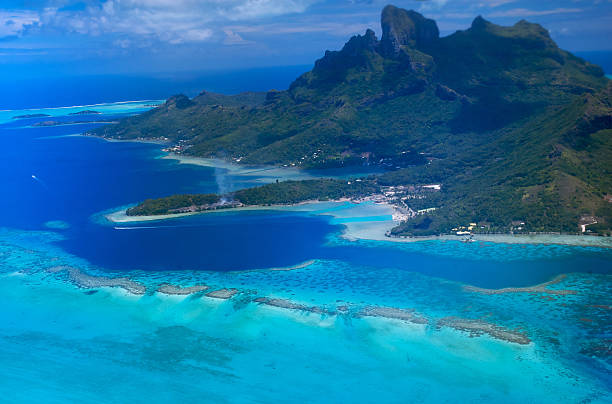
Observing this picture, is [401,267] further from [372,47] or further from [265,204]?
[372,47]

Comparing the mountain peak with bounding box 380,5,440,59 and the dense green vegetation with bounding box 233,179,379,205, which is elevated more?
the mountain peak with bounding box 380,5,440,59

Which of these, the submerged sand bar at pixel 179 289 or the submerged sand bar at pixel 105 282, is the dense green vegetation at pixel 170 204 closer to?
the submerged sand bar at pixel 105 282

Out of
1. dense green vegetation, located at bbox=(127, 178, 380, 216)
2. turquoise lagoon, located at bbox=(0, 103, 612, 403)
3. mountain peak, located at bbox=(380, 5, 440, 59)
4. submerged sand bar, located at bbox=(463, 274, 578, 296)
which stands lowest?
turquoise lagoon, located at bbox=(0, 103, 612, 403)

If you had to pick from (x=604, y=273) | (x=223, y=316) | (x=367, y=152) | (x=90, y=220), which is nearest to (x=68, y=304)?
(x=223, y=316)

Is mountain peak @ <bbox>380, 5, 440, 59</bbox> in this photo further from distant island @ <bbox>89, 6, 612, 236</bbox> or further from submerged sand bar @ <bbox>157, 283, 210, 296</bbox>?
submerged sand bar @ <bbox>157, 283, 210, 296</bbox>

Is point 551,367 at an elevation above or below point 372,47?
below

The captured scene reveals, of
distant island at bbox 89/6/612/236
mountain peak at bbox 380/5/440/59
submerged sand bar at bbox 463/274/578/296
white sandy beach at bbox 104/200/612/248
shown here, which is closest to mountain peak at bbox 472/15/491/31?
distant island at bbox 89/6/612/236

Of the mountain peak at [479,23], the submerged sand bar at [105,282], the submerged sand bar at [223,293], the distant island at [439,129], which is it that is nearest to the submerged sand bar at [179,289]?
the submerged sand bar at [223,293]
